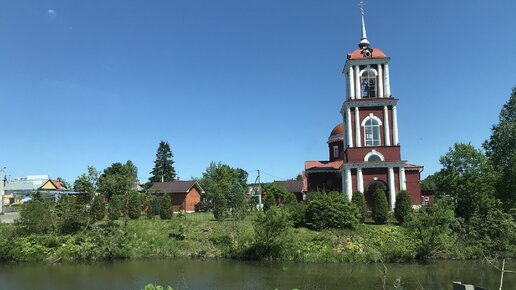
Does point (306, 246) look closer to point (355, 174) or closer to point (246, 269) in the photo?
point (246, 269)

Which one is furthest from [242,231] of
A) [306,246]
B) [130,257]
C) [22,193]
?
[22,193]

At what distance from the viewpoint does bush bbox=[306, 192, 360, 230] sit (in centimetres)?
2811

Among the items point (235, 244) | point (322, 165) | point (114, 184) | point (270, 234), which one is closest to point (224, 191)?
point (322, 165)

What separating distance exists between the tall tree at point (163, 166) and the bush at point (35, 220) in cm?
4979

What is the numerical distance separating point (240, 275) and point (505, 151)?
89.4 ft

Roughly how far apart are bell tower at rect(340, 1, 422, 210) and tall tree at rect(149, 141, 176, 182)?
49565 millimetres

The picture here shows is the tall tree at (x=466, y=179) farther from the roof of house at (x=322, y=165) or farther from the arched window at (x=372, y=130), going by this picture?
the roof of house at (x=322, y=165)

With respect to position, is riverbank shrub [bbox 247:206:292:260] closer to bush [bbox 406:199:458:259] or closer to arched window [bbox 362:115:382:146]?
bush [bbox 406:199:458:259]

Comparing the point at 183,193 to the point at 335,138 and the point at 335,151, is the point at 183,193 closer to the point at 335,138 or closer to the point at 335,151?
the point at 335,151

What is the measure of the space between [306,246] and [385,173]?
12538mm

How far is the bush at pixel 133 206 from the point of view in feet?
109

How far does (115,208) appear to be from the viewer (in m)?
→ 31.0

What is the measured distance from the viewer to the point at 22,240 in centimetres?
2775

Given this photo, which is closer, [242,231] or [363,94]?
[242,231]
